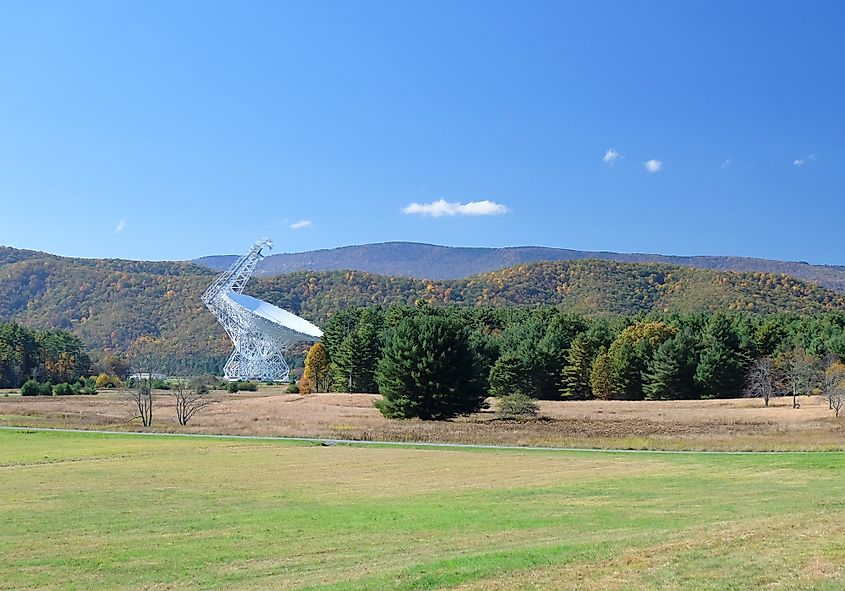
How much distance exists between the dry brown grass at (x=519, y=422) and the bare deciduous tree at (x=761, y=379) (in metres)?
1.86

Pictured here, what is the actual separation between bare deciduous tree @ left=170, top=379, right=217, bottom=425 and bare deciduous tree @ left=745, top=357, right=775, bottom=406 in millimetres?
51392

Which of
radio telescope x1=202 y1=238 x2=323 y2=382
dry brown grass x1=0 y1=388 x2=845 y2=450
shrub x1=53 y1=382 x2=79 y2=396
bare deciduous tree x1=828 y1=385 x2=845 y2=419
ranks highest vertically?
radio telescope x1=202 y1=238 x2=323 y2=382

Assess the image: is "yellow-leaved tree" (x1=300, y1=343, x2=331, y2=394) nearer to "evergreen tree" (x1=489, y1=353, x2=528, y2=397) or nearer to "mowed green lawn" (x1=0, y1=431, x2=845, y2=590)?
"evergreen tree" (x1=489, y1=353, x2=528, y2=397)

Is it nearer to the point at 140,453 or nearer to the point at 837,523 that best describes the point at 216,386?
the point at 140,453

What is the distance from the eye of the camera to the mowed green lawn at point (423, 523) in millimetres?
13633

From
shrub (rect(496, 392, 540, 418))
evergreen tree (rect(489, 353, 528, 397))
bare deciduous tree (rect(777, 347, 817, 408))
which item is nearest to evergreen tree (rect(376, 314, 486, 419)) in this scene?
shrub (rect(496, 392, 540, 418))

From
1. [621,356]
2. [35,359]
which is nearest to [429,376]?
[621,356]

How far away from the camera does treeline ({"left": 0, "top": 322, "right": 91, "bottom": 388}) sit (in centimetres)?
11862

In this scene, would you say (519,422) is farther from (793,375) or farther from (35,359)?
(35,359)

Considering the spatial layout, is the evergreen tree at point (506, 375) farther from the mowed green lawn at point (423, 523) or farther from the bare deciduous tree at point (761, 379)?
the mowed green lawn at point (423, 523)

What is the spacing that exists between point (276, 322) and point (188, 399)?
20443 mm

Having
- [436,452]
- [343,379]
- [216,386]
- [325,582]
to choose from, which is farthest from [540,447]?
[216,386]

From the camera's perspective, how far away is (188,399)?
82375mm

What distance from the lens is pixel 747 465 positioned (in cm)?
3422
